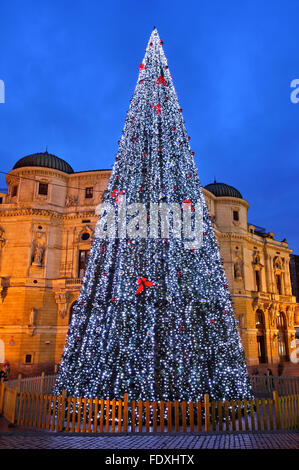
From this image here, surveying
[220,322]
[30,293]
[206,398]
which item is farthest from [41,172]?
[206,398]

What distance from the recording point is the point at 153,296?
10.7 metres

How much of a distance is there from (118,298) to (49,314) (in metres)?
18.6

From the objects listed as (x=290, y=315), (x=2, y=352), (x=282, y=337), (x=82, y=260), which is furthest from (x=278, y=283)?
(x=2, y=352)

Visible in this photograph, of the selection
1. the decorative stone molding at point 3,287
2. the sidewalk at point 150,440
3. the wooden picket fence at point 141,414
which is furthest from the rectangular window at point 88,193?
the sidewalk at point 150,440

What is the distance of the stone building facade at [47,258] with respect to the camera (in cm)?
2655

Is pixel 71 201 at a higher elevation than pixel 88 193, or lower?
lower

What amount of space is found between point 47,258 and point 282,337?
28241 millimetres

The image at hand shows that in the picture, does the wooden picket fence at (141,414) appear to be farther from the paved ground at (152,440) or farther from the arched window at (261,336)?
the arched window at (261,336)

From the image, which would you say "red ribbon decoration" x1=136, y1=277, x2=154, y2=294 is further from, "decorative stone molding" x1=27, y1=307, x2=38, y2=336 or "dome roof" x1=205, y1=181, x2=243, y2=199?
"dome roof" x1=205, y1=181, x2=243, y2=199

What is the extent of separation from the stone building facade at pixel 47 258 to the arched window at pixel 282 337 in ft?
13.1

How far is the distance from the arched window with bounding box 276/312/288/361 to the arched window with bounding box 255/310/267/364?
3.12m

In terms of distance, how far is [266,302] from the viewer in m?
37.7

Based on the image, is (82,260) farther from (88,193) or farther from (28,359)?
(28,359)
